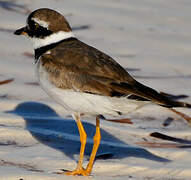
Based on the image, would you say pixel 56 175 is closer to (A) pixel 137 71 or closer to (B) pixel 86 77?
(B) pixel 86 77

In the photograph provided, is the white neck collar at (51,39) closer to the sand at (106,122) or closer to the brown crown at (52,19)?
the brown crown at (52,19)

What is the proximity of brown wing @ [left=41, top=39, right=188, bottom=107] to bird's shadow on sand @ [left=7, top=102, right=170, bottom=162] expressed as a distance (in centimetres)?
70

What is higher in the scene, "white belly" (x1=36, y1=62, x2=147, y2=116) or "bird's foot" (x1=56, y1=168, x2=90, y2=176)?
"white belly" (x1=36, y1=62, x2=147, y2=116)

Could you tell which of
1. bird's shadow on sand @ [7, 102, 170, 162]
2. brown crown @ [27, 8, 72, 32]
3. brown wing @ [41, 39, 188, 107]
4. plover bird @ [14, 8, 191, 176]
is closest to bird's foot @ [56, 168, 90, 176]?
plover bird @ [14, 8, 191, 176]

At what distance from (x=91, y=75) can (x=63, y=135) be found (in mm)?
996

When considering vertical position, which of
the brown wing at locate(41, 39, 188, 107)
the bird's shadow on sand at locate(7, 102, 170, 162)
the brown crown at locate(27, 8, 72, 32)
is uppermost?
the brown crown at locate(27, 8, 72, 32)

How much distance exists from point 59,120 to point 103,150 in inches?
28.9

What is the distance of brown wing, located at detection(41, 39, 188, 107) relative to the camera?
190 inches

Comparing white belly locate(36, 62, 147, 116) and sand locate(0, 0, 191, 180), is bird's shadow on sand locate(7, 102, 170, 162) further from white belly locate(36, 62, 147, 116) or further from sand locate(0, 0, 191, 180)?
white belly locate(36, 62, 147, 116)

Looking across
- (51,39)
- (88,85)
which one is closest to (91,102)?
(88,85)

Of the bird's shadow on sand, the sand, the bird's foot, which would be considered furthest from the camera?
the bird's shadow on sand

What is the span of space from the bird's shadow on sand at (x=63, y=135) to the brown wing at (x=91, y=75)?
27.6 inches

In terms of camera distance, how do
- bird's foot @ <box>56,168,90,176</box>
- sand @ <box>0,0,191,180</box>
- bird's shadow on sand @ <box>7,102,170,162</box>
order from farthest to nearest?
1. bird's shadow on sand @ <box>7,102,170,162</box>
2. sand @ <box>0,0,191,180</box>
3. bird's foot @ <box>56,168,90,176</box>

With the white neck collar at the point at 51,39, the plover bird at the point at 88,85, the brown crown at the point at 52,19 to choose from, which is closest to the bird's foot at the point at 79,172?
the plover bird at the point at 88,85
